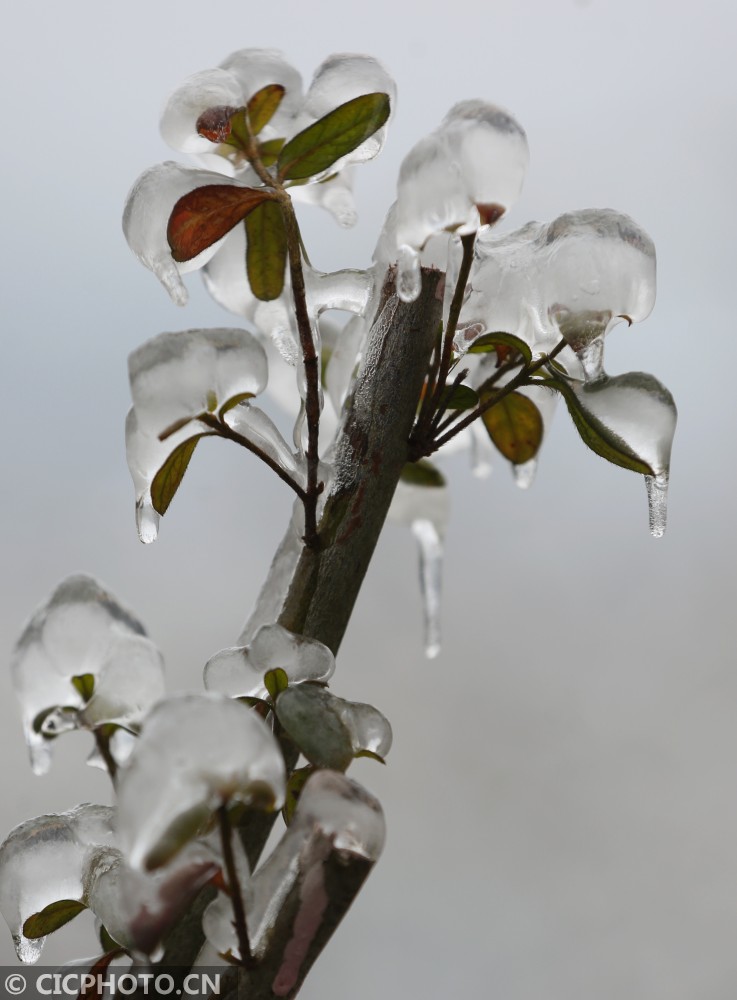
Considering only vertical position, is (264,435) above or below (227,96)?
below

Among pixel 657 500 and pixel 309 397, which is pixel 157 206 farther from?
pixel 657 500

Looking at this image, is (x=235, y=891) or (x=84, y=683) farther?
(x=84, y=683)

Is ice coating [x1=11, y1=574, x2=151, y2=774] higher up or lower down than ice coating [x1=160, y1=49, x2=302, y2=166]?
lower down

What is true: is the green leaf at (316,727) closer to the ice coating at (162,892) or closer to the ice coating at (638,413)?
the ice coating at (162,892)

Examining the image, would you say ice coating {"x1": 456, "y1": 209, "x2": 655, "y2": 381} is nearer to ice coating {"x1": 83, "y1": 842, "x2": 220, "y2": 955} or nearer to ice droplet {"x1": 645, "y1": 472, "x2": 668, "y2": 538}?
ice droplet {"x1": 645, "y1": 472, "x2": 668, "y2": 538}

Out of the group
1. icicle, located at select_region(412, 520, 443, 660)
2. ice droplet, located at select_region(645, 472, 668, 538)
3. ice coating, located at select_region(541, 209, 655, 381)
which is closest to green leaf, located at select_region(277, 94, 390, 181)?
ice coating, located at select_region(541, 209, 655, 381)

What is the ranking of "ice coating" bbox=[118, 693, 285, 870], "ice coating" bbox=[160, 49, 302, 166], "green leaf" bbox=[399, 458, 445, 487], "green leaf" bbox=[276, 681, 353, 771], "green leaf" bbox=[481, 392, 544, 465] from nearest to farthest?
"ice coating" bbox=[118, 693, 285, 870], "green leaf" bbox=[276, 681, 353, 771], "ice coating" bbox=[160, 49, 302, 166], "green leaf" bbox=[481, 392, 544, 465], "green leaf" bbox=[399, 458, 445, 487]

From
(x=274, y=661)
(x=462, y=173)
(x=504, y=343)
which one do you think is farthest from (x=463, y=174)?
(x=274, y=661)
